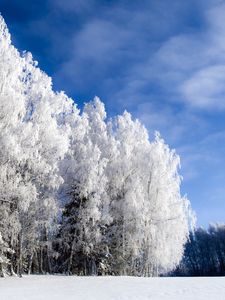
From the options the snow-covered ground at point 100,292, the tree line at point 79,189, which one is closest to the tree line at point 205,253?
the tree line at point 79,189

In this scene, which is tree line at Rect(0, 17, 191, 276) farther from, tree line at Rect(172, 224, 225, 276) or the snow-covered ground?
tree line at Rect(172, 224, 225, 276)

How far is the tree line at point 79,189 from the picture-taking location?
18500 mm

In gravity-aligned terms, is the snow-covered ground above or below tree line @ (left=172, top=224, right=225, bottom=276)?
below

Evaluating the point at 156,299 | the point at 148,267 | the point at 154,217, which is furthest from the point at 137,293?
the point at 148,267

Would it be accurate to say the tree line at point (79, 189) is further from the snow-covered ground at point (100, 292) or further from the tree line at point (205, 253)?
the tree line at point (205, 253)

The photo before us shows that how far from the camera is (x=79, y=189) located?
2434cm

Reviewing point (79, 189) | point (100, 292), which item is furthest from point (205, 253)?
point (100, 292)

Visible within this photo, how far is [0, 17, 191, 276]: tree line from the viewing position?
60.7ft

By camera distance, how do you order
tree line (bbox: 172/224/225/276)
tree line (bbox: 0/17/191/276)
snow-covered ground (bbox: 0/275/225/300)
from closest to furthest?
1. snow-covered ground (bbox: 0/275/225/300)
2. tree line (bbox: 0/17/191/276)
3. tree line (bbox: 172/224/225/276)

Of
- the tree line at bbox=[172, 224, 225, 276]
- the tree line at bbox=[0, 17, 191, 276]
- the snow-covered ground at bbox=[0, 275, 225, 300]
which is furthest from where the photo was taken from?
the tree line at bbox=[172, 224, 225, 276]

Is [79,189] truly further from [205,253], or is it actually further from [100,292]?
[205,253]

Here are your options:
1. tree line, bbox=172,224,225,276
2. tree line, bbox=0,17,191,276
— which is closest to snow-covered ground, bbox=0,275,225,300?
tree line, bbox=0,17,191,276

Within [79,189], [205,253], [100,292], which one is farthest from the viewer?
[205,253]

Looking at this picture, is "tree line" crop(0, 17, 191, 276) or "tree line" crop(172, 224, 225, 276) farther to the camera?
"tree line" crop(172, 224, 225, 276)
